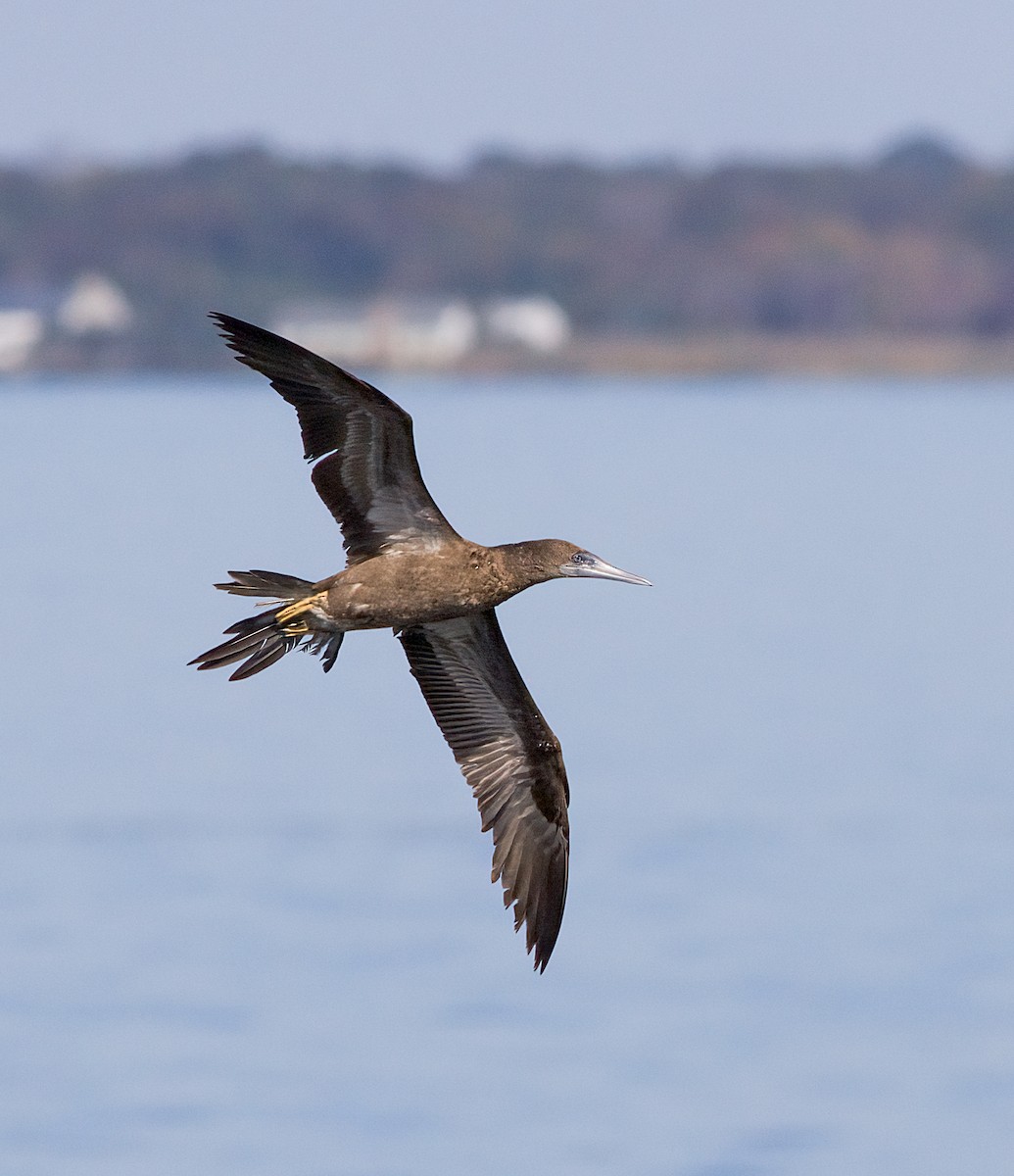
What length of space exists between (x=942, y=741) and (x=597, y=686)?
397 cm

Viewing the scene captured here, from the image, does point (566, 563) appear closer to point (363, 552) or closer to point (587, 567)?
point (587, 567)

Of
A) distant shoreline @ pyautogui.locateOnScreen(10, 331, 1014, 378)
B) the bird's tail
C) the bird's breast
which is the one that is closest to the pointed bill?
the bird's breast

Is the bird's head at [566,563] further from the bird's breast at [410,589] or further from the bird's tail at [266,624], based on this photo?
the bird's tail at [266,624]

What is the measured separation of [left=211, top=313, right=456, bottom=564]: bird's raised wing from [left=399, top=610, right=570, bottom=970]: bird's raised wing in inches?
44.1

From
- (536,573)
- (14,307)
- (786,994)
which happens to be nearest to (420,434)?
(14,307)

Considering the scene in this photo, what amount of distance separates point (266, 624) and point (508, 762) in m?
1.71

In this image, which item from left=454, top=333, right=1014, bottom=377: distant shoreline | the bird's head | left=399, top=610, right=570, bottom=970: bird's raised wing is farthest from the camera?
left=454, top=333, right=1014, bottom=377: distant shoreline

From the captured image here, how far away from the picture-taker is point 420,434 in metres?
72.4

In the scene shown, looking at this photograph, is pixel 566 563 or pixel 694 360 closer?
pixel 566 563

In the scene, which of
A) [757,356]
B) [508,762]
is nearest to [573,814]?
[508,762]

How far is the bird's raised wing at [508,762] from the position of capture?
1103cm

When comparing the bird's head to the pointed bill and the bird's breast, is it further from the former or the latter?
the bird's breast

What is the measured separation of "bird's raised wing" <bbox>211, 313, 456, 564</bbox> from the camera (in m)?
9.53

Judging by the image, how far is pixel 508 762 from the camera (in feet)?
36.7
